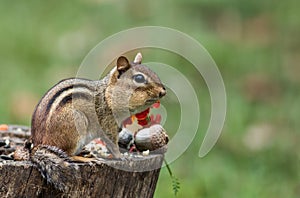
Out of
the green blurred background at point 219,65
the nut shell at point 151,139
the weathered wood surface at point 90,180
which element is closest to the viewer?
the weathered wood surface at point 90,180

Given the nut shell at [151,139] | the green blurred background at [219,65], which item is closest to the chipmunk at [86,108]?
the nut shell at [151,139]

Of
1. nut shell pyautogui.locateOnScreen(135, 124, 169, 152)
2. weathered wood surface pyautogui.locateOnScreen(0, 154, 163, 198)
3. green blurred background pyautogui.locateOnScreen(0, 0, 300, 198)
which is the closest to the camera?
weathered wood surface pyautogui.locateOnScreen(0, 154, 163, 198)

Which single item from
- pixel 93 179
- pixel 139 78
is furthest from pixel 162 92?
pixel 93 179

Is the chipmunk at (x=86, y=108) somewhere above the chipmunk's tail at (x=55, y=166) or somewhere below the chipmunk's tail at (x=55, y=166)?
above

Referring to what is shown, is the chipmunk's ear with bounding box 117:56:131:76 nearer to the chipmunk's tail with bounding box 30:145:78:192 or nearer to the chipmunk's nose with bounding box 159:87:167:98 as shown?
the chipmunk's nose with bounding box 159:87:167:98

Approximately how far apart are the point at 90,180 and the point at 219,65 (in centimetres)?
430

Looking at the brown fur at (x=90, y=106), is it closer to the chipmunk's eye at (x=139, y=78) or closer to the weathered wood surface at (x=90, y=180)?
the chipmunk's eye at (x=139, y=78)

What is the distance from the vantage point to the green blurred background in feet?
18.4

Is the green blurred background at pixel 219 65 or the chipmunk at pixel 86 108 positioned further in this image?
the green blurred background at pixel 219 65

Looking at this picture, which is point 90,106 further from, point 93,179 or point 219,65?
point 219,65

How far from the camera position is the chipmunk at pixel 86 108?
3.50 meters

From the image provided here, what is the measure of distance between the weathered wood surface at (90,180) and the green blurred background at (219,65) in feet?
4.45

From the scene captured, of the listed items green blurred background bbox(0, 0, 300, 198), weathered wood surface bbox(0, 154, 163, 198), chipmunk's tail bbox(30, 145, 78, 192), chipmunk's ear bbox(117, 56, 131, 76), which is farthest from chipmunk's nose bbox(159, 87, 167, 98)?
green blurred background bbox(0, 0, 300, 198)

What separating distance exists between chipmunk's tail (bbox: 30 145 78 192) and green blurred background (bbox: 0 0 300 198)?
1.63m
